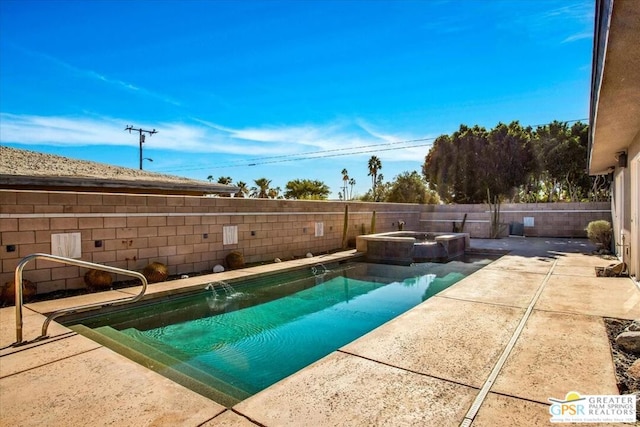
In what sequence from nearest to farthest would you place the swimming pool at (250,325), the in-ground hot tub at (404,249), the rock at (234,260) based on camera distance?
the swimming pool at (250,325)
the rock at (234,260)
the in-ground hot tub at (404,249)

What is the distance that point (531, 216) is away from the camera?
616 inches

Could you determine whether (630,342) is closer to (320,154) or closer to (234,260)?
(234,260)

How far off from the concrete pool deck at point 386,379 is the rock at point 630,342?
11cm

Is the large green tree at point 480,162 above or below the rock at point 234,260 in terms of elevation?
above

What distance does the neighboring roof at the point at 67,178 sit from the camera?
357 inches

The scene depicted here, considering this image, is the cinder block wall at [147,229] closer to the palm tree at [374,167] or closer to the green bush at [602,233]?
the green bush at [602,233]

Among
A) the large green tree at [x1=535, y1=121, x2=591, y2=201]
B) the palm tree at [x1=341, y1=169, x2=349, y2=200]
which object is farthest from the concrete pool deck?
the palm tree at [x1=341, y1=169, x2=349, y2=200]

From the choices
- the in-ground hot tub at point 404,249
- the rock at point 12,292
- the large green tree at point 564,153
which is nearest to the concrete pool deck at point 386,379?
the rock at point 12,292

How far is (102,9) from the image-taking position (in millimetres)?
8781

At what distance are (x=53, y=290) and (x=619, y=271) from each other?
10.2 metres

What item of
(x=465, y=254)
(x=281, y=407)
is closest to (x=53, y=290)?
(x=281, y=407)

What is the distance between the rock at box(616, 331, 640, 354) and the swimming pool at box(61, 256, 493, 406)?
2.67 meters

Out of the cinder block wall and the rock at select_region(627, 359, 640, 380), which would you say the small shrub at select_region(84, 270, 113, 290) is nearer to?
the cinder block wall

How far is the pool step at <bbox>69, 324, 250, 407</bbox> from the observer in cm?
279
